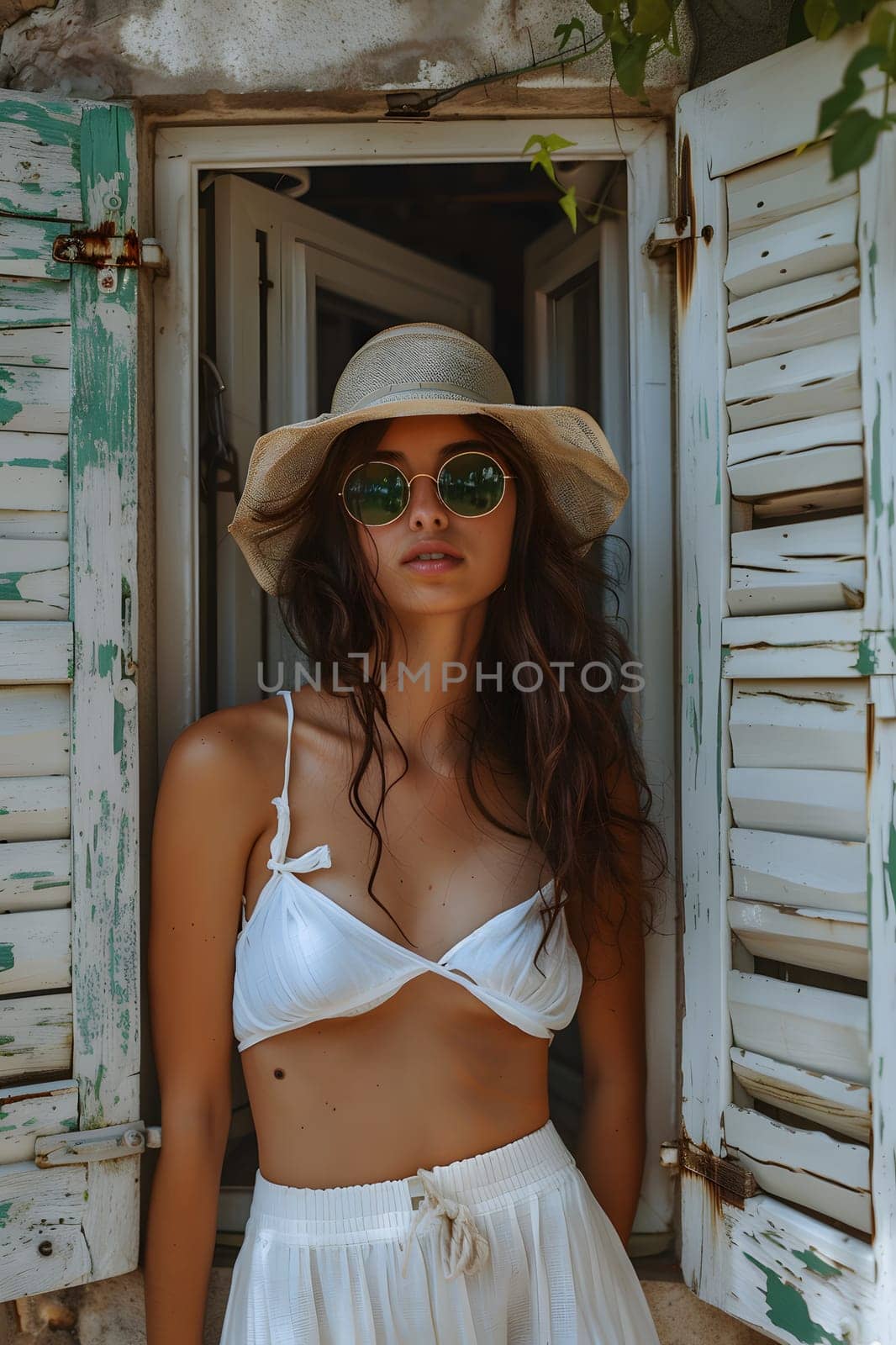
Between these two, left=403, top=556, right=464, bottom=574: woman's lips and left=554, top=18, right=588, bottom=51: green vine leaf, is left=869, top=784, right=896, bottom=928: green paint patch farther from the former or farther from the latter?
left=554, top=18, right=588, bottom=51: green vine leaf

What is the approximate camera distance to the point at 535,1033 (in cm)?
178

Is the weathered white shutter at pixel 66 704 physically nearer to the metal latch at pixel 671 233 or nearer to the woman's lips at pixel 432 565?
the woman's lips at pixel 432 565

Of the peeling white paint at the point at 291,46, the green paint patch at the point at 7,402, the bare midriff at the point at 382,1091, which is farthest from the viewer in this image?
the peeling white paint at the point at 291,46

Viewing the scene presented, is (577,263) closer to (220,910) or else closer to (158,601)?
(158,601)

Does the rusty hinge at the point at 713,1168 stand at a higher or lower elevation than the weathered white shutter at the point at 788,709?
lower

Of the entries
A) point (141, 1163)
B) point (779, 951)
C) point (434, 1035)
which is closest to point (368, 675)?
point (434, 1035)

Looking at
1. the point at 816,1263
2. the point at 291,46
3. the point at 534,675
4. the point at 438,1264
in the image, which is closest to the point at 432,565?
the point at 534,675

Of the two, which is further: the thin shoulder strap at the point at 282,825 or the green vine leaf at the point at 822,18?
the thin shoulder strap at the point at 282,825

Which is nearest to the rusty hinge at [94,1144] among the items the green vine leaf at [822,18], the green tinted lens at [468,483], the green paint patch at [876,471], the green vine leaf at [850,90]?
the green tinted lens at [468,483]

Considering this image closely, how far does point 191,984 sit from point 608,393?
1627 mm

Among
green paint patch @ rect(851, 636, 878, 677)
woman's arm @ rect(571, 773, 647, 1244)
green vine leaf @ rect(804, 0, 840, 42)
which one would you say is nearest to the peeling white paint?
green vine leaf @ rect(804, 0, 840, 42)

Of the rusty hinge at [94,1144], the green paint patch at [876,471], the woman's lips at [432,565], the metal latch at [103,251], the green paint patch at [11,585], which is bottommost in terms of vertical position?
the rusty hinge at [94,1144]

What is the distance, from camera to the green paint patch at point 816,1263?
1643 mm

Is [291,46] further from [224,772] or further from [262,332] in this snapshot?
[224,772]
